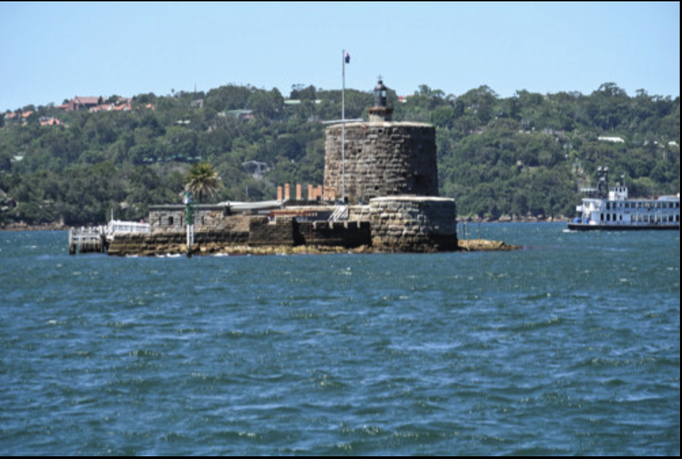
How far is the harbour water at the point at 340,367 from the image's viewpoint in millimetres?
19516

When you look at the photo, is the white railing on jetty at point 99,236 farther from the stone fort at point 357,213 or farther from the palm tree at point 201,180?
the palm tree at point 201,180

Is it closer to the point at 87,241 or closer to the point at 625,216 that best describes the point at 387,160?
the point at 87,241

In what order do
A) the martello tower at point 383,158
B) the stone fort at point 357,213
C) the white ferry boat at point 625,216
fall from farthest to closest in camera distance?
the white ferry boat at point 625,216, the martello tower at point 383,158, the stone fort at point 357,213

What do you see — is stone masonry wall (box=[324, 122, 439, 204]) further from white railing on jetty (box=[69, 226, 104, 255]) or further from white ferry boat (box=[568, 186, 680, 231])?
white ferry boat (box=[568, 186, 680, 231])

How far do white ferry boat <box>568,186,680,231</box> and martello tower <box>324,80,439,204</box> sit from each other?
6181 cm

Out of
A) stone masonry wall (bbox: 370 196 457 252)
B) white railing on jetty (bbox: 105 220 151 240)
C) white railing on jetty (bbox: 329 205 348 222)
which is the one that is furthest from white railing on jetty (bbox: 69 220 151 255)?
stone masonry wall (bbox: 370 196 457 252)

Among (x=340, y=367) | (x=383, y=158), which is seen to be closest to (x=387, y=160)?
(x=383, y=158)

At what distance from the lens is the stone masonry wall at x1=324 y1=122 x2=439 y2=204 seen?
2502 inches

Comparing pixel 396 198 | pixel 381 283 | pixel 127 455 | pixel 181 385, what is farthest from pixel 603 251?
pixel 127 455

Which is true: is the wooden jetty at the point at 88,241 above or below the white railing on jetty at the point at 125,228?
below

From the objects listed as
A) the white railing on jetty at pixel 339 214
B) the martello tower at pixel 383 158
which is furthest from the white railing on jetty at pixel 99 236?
the martello tower at pixel 383 158

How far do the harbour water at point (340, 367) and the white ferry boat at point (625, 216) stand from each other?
79.7 metres

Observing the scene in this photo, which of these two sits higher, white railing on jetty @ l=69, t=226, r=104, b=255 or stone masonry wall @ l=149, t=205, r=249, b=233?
stone masonry wall @ l=149, t=205, r=249, b=233

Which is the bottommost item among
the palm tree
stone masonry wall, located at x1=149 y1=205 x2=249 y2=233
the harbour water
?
the harbour water
